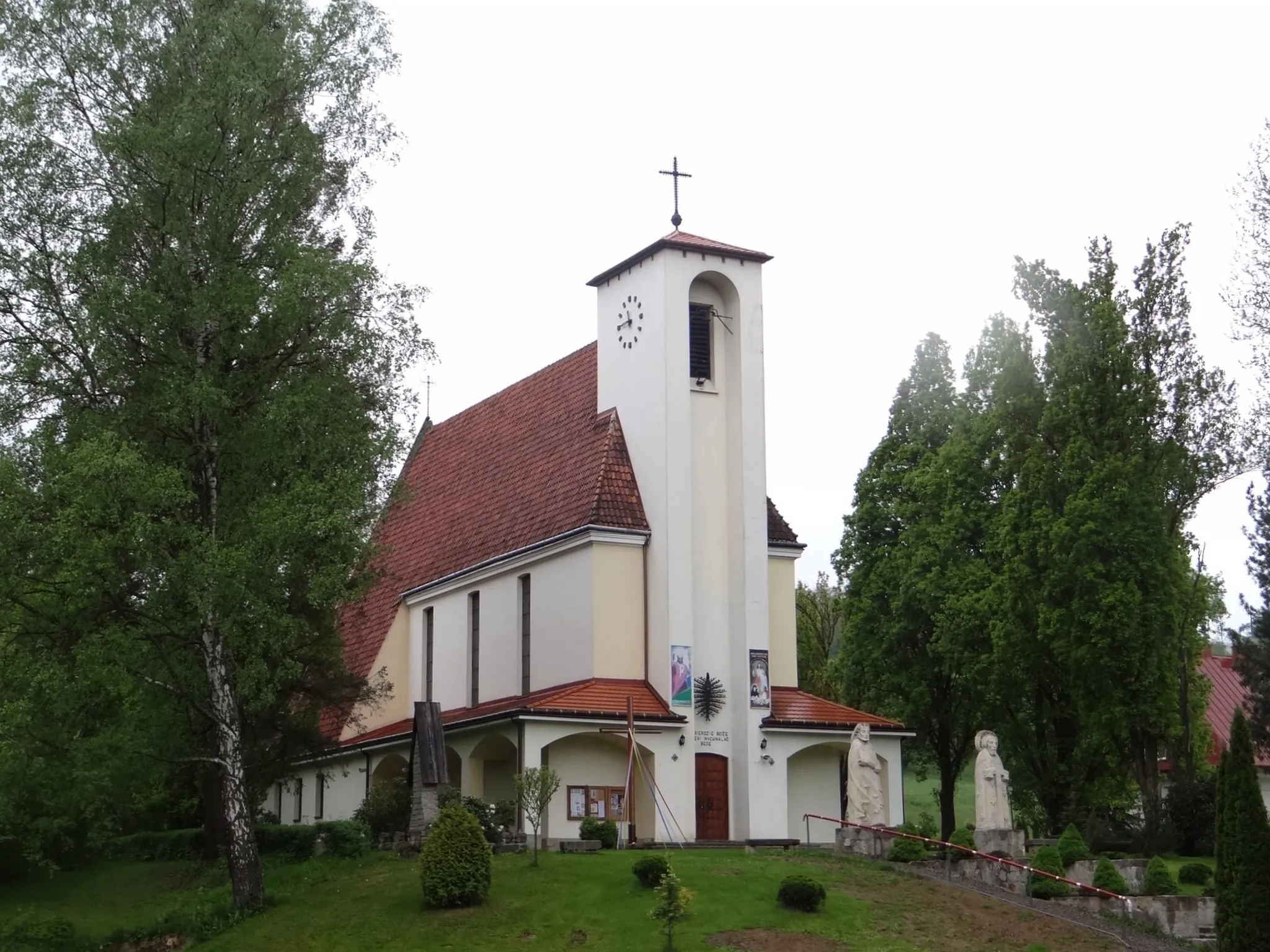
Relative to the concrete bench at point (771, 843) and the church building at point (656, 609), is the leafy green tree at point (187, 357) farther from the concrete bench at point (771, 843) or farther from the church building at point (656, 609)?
the concrete bench at point (771, 843)

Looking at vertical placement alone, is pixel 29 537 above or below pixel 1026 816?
above

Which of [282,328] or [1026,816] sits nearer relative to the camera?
[282,328]

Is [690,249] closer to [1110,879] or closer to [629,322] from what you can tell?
[629,322]

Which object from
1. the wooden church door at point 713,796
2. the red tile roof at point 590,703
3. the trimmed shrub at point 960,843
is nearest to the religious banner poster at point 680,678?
the red tile roof at point 590,703

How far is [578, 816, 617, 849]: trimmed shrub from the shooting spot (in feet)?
107

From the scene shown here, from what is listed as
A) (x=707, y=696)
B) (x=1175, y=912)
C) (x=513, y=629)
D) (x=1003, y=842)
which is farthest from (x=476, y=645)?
(x=1175, y=912)

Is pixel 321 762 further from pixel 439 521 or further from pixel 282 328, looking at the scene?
pixel 282 328

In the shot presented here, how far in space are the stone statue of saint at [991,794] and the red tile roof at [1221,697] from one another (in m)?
23.7

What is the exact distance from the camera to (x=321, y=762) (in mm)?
42500

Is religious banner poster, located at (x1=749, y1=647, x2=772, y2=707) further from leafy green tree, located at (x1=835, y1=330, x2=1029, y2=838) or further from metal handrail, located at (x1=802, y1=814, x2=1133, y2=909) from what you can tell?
leafy green tree, located at (x1=835, y1=330, x2=1029, y2=838)

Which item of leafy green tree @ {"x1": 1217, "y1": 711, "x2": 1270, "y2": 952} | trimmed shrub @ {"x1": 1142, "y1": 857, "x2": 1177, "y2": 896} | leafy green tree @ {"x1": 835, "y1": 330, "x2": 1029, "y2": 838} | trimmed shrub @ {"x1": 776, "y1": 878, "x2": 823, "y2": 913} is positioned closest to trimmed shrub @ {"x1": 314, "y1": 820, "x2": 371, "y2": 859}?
trimmed shrub @ {"x1": 776, "y1": 878, "x2": 823, "y2": 913}

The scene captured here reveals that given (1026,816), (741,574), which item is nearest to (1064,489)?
(741,574)

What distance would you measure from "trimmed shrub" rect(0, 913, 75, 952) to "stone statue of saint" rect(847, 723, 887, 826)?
52.1ft

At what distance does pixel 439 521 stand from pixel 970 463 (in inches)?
631
